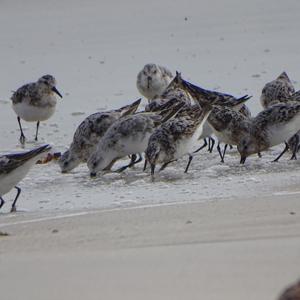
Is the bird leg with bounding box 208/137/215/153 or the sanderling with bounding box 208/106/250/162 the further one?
the bird leg with bounding box 208/137/215/153

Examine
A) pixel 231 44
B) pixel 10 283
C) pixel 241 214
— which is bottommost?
pixel 231 44

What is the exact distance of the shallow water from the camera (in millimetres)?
8688

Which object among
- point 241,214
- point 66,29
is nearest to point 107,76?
point 66,29

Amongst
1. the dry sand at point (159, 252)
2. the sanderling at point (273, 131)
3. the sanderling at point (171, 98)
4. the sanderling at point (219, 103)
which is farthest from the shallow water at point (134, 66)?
the dry sand at point (159, 252)

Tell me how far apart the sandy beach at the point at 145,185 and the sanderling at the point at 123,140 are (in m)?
0.26

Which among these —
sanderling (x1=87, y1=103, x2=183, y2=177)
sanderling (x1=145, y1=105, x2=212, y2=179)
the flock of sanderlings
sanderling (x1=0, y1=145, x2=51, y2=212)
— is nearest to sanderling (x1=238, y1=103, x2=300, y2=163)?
the flock of sanderlings

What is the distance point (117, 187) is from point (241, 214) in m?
2.38

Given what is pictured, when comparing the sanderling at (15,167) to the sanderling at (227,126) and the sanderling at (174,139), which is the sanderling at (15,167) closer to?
the sanderling at (174,139)

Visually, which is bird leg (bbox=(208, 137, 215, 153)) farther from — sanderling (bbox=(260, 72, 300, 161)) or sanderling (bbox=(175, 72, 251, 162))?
sanderling (bbox=(260, 72, 300, 161))

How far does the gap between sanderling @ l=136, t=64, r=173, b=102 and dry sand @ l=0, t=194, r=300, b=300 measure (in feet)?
19.6

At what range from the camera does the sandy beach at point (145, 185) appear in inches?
190

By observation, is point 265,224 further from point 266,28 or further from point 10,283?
point 266,28

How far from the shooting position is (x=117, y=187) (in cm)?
900

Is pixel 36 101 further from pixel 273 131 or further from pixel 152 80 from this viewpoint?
pixel 273 131
